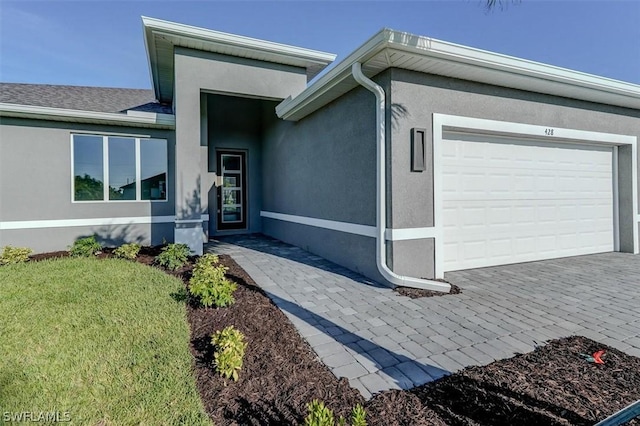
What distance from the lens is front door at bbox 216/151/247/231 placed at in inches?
428

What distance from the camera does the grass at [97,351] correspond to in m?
2.23

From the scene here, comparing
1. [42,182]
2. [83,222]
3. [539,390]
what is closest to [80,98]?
[42,182]

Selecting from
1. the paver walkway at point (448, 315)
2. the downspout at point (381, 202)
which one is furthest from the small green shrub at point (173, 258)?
the downspout at point (381, 202)

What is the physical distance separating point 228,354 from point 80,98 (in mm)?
10081

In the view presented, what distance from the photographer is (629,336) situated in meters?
3.22

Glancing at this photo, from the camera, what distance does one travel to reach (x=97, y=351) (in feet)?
9.78

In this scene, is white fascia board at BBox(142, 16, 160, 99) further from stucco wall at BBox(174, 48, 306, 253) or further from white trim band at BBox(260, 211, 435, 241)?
white trim band at BBox(260, 211, 435, 241)

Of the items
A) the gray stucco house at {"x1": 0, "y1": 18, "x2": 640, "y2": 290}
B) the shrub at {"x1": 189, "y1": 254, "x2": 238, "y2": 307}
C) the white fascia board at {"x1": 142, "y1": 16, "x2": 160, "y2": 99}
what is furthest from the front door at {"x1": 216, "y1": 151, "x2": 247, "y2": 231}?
the shrub at {"x1": 189, "y1": 254, "x2": 238, "y2": 307}

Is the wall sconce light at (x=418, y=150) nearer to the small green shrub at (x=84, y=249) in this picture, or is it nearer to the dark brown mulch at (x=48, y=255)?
the small green shrub at (x=84, y=249)

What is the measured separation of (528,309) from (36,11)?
1076 centimetres

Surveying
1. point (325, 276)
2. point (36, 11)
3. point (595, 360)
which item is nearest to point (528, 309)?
point (595, 360)

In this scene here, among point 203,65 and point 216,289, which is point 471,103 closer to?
point 216,289

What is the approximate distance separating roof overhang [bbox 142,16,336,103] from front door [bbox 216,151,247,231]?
313cm

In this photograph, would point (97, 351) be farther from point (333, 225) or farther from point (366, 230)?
point (333, 225)
